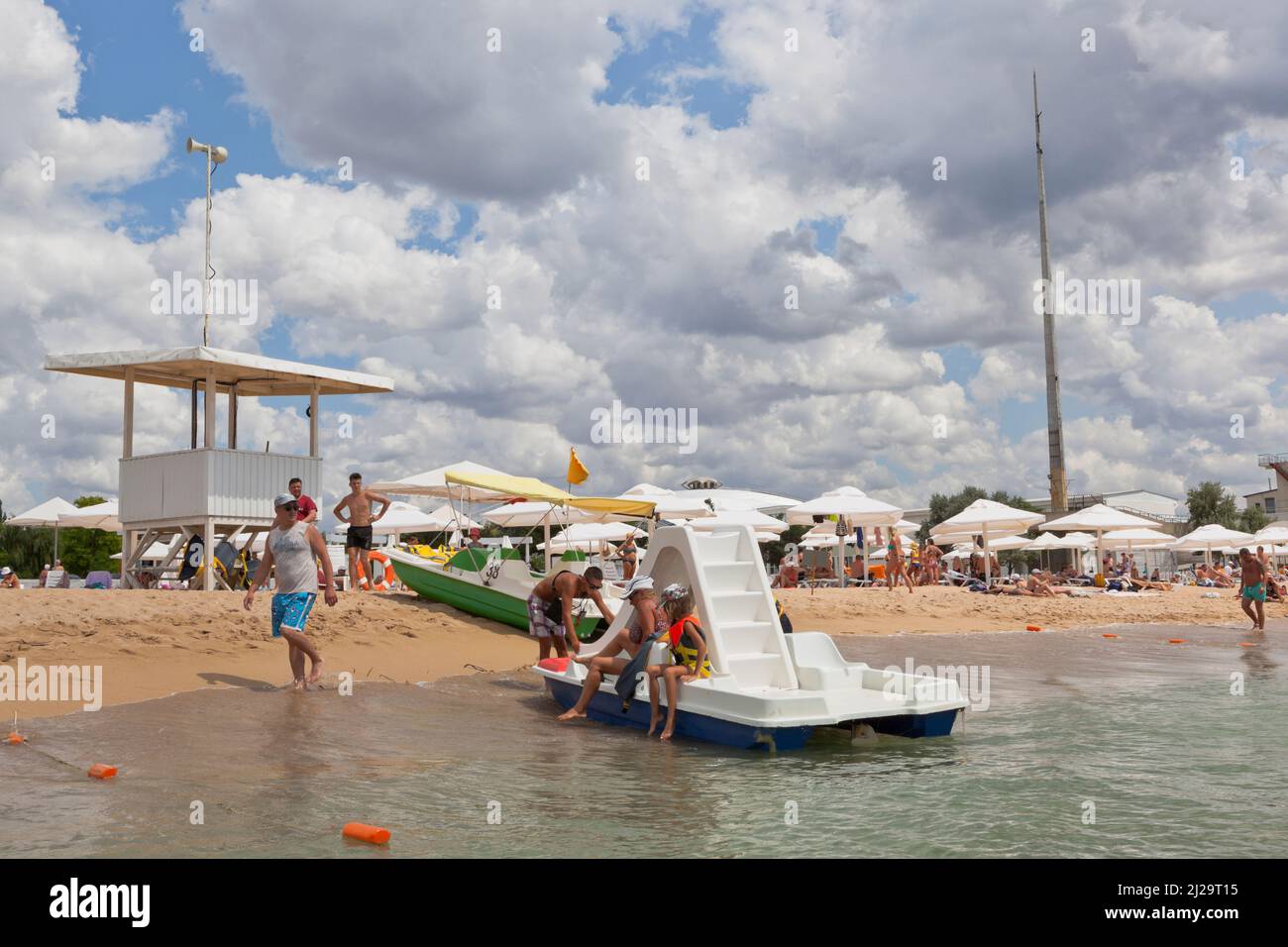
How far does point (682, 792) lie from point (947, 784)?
1.81 metres

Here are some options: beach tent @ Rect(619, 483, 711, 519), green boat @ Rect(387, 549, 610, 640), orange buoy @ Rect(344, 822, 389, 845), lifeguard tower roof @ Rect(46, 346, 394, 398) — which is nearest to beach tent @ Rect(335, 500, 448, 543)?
beach tent @ Rect(619, 483, 711, 519)

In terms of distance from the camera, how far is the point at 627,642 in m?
10.2

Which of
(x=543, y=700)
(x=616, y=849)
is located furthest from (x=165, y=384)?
(x=616, y=849)

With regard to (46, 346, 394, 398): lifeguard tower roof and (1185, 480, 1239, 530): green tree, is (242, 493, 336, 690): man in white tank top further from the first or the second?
(1185, 480, 1239, 530): green tree

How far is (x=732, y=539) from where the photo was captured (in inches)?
416

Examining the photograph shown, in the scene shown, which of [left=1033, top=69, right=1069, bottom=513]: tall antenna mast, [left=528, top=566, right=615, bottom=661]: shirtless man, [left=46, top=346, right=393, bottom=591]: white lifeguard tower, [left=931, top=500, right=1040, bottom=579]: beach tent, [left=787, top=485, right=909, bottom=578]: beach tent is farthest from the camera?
[left=1033, top=69, right=1069, bottom=513]: tall antenna mast

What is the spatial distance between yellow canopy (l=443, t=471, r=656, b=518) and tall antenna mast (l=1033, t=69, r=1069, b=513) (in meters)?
43.1

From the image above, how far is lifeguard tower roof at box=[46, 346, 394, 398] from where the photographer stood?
56.2 ft

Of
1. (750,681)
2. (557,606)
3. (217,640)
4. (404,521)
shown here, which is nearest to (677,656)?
(750,681)

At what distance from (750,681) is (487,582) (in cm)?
754

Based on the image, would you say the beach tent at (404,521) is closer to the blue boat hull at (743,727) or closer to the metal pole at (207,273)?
the metal pole at (207,273)

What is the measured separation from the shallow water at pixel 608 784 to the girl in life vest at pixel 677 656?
33cm
